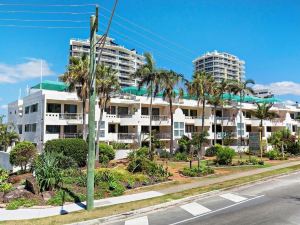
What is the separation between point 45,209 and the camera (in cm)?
1686

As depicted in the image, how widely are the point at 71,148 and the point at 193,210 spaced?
19207mm

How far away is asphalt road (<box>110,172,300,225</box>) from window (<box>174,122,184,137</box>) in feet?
93.3

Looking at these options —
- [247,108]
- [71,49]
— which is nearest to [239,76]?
[71,49]

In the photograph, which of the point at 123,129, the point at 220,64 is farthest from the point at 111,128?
the point at 220,64

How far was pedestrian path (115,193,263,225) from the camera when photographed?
14523 millimetres

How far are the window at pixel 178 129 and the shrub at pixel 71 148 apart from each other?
62.5 feet

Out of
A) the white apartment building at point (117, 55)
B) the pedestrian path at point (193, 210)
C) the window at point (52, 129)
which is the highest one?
the white apartment building at point (117, 55)

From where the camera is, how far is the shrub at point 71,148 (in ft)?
107

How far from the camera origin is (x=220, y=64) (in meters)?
181

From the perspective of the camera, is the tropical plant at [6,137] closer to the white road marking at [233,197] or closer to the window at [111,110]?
the window at [111,110]

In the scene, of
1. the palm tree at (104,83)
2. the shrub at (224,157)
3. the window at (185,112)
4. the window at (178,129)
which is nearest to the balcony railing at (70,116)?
the palm tree at (104,83)

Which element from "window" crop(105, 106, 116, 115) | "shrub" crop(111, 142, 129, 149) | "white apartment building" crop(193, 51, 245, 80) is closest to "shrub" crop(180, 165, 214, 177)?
"shrub" crop(111, 142, 129, 149)

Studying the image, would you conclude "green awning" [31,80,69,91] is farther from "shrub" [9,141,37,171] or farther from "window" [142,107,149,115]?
"shrub" [9,141,37,171]

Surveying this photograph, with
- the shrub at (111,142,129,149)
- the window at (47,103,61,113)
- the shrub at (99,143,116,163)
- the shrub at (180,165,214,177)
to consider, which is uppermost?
the window at (47,103,61,113)
